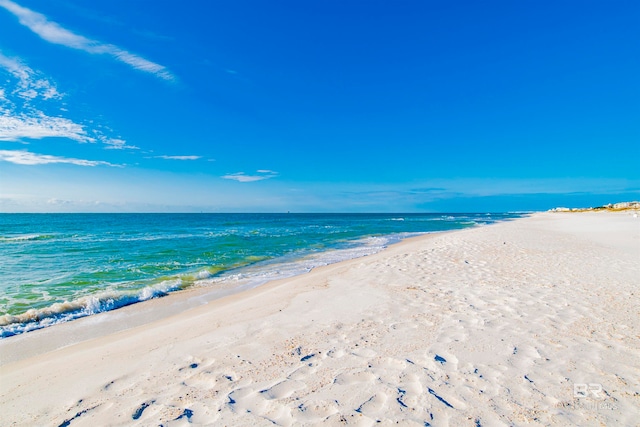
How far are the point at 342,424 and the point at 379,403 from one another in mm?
504

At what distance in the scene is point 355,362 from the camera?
418 centimetres

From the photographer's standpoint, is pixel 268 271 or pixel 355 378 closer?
pixel 355 378

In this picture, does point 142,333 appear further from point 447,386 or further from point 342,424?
point 447,386

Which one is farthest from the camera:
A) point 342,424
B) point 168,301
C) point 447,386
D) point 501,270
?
point 501,270

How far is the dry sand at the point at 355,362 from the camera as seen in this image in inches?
126

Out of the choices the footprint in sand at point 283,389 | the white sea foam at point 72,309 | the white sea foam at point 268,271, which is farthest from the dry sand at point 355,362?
the white sea foam at point 268,271

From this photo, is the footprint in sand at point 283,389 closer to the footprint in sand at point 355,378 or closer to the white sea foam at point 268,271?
the footprint in sand at point 355,378

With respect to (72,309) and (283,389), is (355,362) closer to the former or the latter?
(283,389)

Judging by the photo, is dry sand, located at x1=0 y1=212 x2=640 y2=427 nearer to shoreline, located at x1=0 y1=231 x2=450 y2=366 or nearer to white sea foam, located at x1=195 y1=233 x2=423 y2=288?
shoreline, located at x1=0 y1=231 x2=450 y2=366

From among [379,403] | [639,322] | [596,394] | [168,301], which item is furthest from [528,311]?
[168,301]

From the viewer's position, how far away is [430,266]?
1120cm

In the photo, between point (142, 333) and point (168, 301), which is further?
point (168, 301)

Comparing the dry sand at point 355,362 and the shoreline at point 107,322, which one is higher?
the dry sand at point 355,362

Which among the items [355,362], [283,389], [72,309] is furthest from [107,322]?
[355,362]
